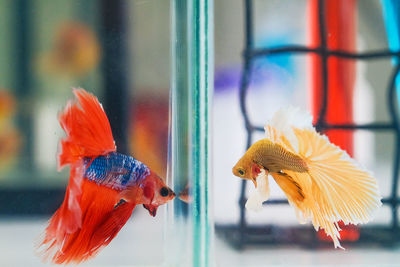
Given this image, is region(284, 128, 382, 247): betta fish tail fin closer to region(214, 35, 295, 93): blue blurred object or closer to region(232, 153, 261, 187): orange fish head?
region(232, 153, 261, 187): orange fish head

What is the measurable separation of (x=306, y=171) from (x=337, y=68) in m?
0.55

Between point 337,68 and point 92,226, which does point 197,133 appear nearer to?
point 92,226

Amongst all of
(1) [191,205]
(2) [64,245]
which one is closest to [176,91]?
(1) [191,205]

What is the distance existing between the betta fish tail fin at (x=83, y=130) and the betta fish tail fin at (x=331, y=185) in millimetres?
286

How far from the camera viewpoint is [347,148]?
107 centimetres

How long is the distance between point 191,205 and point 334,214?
25 cm

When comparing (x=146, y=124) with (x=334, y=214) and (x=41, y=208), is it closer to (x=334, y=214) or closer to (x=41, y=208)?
(x=41, y=208)

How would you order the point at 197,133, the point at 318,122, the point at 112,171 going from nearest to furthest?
the point at 112,171
the point at 197,133
the point at 318,122

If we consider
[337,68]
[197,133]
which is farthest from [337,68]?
[197,133]

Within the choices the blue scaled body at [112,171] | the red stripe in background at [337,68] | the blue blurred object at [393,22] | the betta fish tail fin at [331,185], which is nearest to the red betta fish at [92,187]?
the blue scaled body at [112,171]

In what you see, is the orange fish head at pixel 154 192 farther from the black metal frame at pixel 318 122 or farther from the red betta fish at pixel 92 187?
the black metal frame at pixel 318 122

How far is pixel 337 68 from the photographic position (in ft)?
3.53

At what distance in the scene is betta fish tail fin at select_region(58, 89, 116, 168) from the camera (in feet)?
1.83

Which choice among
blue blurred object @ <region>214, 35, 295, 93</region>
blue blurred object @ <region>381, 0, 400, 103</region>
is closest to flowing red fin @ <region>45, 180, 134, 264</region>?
blue blurred object @ <region>214, 35, 295, 93</region>
